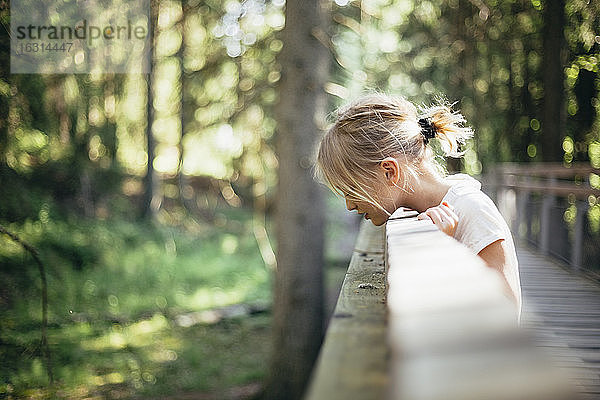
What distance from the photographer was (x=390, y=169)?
2697mm

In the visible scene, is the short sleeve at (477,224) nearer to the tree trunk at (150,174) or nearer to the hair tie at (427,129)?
the hair tie at (427,129)

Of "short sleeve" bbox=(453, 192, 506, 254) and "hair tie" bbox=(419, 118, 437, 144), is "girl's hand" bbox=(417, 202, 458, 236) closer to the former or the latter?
"short sleeve" bbox=(453, 192, 506, 254)

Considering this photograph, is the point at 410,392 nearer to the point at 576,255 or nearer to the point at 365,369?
the point at 365,369

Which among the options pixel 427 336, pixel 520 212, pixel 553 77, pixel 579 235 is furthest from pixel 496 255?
pixel 553 77

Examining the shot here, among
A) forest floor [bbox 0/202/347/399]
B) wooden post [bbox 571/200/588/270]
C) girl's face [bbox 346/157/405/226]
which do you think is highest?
girl's face [bbox 346/157/405/226]

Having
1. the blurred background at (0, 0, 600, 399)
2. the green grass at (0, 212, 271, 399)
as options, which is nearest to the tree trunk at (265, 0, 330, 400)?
the blurred background at (0, 0, 600, 399)

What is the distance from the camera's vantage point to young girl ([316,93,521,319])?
2559 mm

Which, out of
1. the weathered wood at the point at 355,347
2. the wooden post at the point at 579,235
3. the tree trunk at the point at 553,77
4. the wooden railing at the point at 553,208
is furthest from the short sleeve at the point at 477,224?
the tree trunk at the point at 553,77

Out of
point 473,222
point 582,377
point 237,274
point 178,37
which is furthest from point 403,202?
point 178,37

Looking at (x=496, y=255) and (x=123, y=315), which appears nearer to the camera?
(x=496, y=255)

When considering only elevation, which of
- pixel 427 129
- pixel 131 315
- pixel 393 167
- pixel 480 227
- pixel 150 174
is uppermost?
pixel 150 174

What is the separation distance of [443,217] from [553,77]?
1089cm

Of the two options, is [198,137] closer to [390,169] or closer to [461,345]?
[390,169]

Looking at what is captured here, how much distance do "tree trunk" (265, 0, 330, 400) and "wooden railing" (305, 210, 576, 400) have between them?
21.4ft
